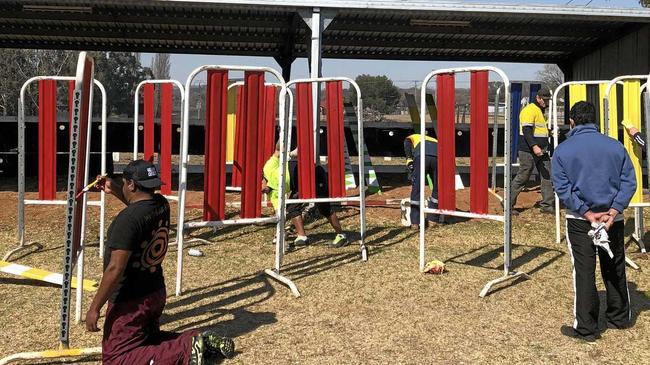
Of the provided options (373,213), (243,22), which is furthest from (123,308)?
(243,22)

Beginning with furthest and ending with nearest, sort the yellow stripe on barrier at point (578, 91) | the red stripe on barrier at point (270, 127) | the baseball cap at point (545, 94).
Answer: the baseball cap at point (545, 94) → the red stripe on barrier at point (270, 127) → the yellow stripe on barrier at point (578, 91)

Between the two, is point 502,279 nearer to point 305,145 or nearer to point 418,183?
point 305,145

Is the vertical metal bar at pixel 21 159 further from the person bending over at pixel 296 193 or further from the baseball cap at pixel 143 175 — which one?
the baseball cap at pixel 143 175

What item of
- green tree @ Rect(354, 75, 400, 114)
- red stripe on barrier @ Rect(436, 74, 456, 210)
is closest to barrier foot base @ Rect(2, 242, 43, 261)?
red stripe on barrier @ Rect(436, 74, 456, 210)

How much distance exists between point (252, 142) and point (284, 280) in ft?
4.58

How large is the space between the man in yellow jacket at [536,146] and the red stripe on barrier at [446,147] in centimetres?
307

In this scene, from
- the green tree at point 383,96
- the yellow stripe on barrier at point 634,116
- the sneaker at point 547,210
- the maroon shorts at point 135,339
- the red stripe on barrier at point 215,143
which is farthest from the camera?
the green tree at point 383,96

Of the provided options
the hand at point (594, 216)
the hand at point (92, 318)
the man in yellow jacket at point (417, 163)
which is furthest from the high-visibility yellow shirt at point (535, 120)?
the hand at point (92, 318)

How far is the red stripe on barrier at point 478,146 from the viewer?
5.90 metres

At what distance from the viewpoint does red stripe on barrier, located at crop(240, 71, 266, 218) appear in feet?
18.5

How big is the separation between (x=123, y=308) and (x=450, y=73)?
3.98 meters

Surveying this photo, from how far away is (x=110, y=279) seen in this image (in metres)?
3.42

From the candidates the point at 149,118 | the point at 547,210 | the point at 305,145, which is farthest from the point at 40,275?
the point at 547,210

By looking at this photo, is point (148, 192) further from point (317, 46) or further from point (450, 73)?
point (317, 46)
